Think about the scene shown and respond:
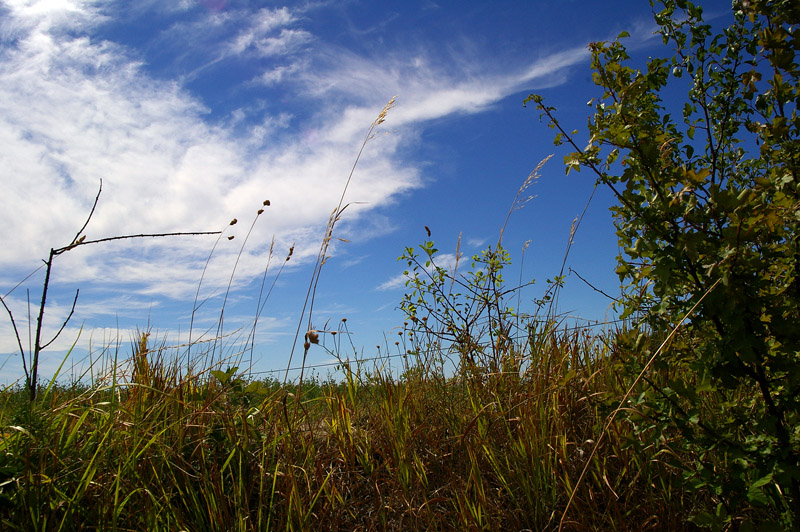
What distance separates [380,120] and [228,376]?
6.07 ft

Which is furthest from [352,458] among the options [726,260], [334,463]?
[726,260]

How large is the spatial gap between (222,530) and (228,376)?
0.95 meters

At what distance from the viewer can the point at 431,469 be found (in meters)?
2.72

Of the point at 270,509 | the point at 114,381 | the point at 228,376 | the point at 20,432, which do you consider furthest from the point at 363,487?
the point at 20,432

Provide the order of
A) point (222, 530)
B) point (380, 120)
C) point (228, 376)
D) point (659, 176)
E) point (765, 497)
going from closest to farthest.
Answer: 1. point (765, 497)
2. point (659, 176)
3. point (222, 530)
4. point (228, 376)
5. point (380, 120)

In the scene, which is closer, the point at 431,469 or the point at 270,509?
the point at 270,509

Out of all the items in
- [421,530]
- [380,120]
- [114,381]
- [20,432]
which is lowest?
[421,530]

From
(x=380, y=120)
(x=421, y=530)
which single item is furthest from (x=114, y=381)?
(x=380, y=120)

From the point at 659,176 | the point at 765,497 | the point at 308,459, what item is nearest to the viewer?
the point at 765,497

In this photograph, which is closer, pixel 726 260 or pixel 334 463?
pixel 726 260

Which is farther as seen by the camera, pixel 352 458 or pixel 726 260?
pixel 352 458

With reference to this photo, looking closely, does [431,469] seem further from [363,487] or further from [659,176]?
[659,176]

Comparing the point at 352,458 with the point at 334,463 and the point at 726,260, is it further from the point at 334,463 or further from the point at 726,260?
the point at 726,260

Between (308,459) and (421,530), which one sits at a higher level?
(308,459)
